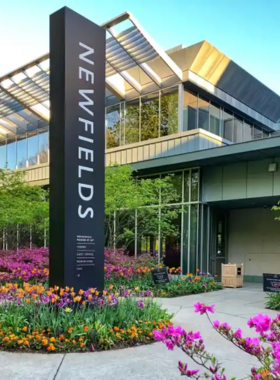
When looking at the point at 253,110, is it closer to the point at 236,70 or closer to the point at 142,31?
the point at 236,70

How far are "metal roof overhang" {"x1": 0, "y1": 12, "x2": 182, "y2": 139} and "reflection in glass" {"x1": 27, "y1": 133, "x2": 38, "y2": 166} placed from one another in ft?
3.29

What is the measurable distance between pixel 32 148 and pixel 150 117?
10.6 meters

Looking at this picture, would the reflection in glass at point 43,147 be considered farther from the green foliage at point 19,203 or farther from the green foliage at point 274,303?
the green foliage at point 274,303

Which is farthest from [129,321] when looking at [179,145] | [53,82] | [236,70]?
[236,70]

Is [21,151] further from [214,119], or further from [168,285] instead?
[168,285]

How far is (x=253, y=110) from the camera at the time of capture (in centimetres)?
2089

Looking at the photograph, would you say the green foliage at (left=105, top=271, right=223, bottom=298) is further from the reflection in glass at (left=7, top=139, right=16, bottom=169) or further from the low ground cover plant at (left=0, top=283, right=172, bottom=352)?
the reflection in glass at (left=7, top=139, right=16, bottom=169)

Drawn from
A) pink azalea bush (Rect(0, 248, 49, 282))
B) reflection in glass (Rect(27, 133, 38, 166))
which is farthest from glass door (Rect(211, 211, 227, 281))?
reflection in glass (Rect(27, 133, 38, 166))

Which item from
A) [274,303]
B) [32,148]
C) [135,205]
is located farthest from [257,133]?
[274,303]

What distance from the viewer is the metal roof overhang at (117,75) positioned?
52.5 ft

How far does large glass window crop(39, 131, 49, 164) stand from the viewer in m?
24.3

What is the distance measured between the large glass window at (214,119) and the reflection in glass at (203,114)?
1.21ft

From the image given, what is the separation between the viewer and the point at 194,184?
15.5m

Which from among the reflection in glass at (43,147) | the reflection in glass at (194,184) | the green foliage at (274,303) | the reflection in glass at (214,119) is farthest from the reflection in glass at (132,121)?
the green foliage at (274,303)
